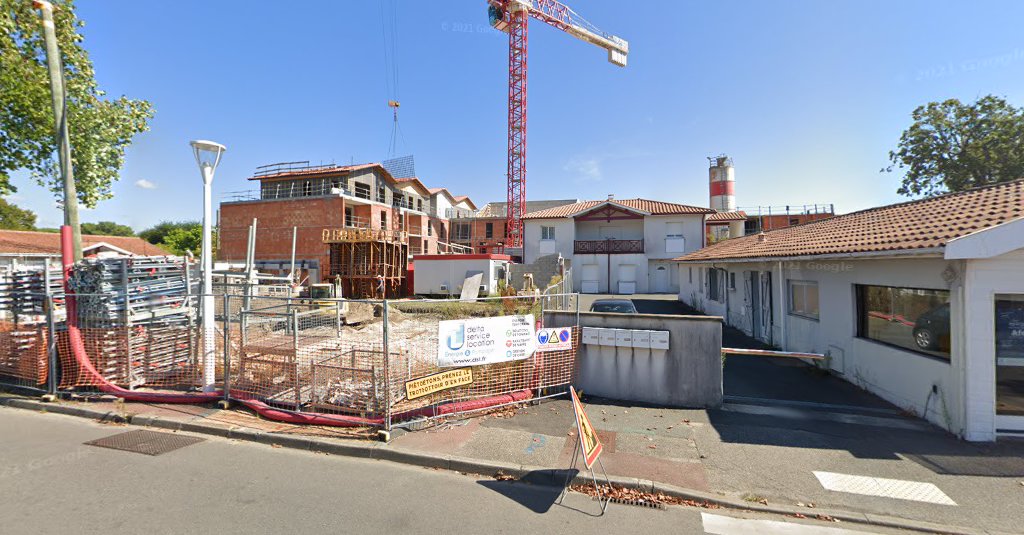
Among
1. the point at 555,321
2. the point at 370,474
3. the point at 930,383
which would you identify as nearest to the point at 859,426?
the point at 930,383

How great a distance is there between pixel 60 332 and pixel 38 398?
3.85 feet

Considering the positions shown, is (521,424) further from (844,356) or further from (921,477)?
(844,356)

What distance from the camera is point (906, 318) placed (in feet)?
23.2

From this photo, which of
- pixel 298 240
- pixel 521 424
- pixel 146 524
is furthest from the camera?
pixel 298 240

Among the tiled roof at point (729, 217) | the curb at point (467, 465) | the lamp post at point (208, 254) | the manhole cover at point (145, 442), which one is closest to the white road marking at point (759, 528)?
the curb at point (467, 465)

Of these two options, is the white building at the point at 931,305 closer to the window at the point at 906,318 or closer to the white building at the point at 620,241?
the window at the point at 906,318

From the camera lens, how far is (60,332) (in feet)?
25.6

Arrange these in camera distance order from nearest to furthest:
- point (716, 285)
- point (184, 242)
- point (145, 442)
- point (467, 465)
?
point (467, 465) → point (145, 442) → point (716, 285) → point (184, 242)

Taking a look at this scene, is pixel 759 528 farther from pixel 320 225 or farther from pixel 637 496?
pixel 320 225

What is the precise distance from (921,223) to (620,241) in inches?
1033

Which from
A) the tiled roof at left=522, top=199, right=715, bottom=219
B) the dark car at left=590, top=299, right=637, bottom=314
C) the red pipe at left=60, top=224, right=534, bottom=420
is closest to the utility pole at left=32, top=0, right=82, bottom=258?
the red pipe at left=60, top=224, right=534, bottom=420

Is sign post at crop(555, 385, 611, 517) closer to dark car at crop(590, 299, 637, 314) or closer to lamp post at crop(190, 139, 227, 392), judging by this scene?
lamp post at crop(190, 139, 227, 392)

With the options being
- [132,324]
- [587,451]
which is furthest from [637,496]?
[132,324]

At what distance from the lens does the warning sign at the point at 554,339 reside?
7.12 m
